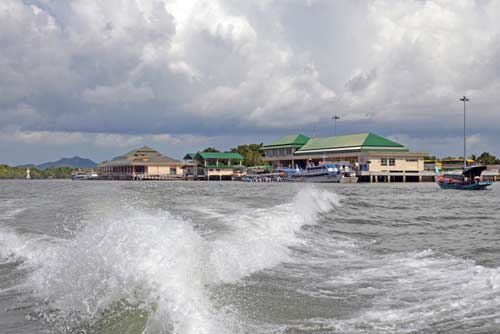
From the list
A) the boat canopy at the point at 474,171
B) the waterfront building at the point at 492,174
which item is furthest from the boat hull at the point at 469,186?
the waterfront building at the point at 492,174

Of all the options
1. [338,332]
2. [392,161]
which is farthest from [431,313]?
[392,161]

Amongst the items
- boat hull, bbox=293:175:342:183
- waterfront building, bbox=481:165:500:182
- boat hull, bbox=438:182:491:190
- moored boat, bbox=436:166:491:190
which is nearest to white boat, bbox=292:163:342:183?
boat hull, bbox=293:175:342:183

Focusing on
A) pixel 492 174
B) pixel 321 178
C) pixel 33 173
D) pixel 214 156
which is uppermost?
pixel 214 156

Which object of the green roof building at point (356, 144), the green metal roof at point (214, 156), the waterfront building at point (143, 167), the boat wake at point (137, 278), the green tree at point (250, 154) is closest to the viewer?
the boat wake at point (137, 278)

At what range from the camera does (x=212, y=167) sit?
101688 millimetres

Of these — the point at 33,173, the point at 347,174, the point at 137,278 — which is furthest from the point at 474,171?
the point at 33,173

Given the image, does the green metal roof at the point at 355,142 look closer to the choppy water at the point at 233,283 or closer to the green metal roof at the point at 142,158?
the green metal roof at the point at 142,158

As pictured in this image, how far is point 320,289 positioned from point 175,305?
2.70 m

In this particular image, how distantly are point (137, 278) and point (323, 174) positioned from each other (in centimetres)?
6854

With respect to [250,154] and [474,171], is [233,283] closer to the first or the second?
[474,171]

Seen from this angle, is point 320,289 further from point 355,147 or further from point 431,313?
point 355,147

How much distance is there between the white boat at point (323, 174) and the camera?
72.2 metres

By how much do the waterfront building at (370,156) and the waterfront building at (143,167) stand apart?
2452cm

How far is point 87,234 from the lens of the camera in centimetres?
768
